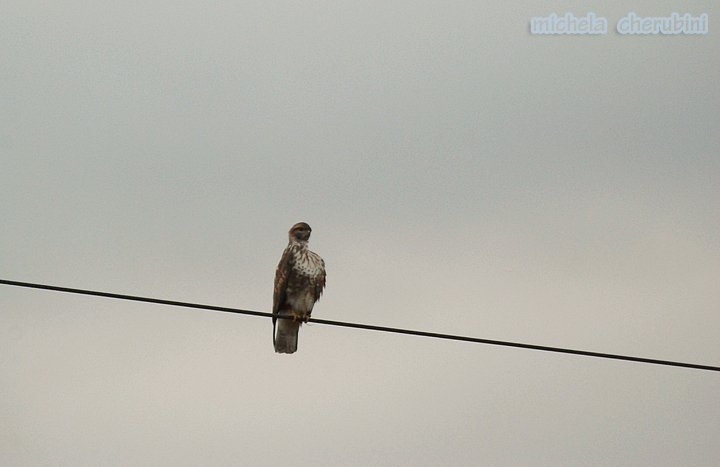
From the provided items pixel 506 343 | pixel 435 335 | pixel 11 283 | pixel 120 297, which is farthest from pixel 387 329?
pixel 11 283

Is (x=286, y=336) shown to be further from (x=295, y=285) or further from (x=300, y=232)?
(x=300, y=232)

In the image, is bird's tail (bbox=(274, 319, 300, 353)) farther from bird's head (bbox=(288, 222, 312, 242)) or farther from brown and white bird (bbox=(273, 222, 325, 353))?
bird's head (bbox=(288, 222, 312, 242))

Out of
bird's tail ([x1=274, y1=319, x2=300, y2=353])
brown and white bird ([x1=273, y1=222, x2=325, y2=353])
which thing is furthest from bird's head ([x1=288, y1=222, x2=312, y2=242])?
bird's tail ([x1=274, y1=319, x2=300, y2=353])

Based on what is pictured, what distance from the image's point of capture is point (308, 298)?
984cm

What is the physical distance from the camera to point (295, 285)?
9.84 metres

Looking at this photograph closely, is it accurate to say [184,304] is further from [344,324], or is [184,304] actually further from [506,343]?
[506,343]

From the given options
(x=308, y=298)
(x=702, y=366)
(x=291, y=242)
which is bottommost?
(x=702, y=366)

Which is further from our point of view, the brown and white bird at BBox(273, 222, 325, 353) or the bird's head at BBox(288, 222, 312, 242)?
the bird's head at BBox(288, 222, 312, 242)

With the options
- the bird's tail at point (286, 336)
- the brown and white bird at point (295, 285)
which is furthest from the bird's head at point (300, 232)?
the bird's tail at point (286, 336)

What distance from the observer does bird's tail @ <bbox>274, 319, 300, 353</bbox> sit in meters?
9.92

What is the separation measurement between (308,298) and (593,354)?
451 centimetres

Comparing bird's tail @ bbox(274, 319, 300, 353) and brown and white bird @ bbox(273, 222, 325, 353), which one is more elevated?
brown and white bird @ bbox(273, 222, 325, 353)

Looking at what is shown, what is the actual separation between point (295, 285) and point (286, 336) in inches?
24.8

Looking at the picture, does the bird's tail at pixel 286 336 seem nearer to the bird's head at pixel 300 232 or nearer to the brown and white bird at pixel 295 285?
the brown and white bird at pixel 295 285
